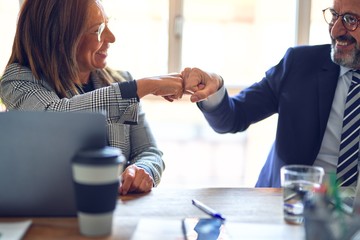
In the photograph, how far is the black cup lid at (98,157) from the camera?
2.74 ft

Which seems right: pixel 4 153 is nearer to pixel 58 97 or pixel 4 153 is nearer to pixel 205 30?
pixel 58 97

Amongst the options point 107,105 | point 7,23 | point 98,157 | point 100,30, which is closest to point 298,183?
point 98,157

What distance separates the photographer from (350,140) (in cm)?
164

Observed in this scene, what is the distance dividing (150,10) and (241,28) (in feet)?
1.95

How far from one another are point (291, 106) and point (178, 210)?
2.77 ft

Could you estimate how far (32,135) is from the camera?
0.92 metres

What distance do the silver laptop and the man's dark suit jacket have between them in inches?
36.3

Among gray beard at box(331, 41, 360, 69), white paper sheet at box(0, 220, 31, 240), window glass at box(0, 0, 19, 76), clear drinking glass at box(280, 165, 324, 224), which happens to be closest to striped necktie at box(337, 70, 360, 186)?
gray beard at box(331, 41, 360, 69)

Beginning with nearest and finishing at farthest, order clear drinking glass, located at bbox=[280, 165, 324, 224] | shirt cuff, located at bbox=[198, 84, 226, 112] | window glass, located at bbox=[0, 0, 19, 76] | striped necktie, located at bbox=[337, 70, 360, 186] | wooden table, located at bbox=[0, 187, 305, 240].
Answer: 1. wooden table, located at bbox=[0, 187, 305, 240]
2. clear drinking glass, located at bbox=[280, 165, 324, 224]
3. striped necktie, located at bbox=[337, 70, 360, 186]
4. shirt cuff, located at bbox=[198, 84, 226, 112]
5. window glass, located at bbox=[0, 0, 19, 76]

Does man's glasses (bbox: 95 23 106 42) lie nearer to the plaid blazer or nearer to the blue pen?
the plaid blazer

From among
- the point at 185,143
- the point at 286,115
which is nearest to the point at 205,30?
the point at 185,143

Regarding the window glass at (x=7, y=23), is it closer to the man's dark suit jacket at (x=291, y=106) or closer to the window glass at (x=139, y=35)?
the window glass at (x=139, y=35)

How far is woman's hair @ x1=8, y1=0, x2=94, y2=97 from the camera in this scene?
161 centimetres

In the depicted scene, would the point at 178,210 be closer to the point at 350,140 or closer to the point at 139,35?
the point at 350,140
